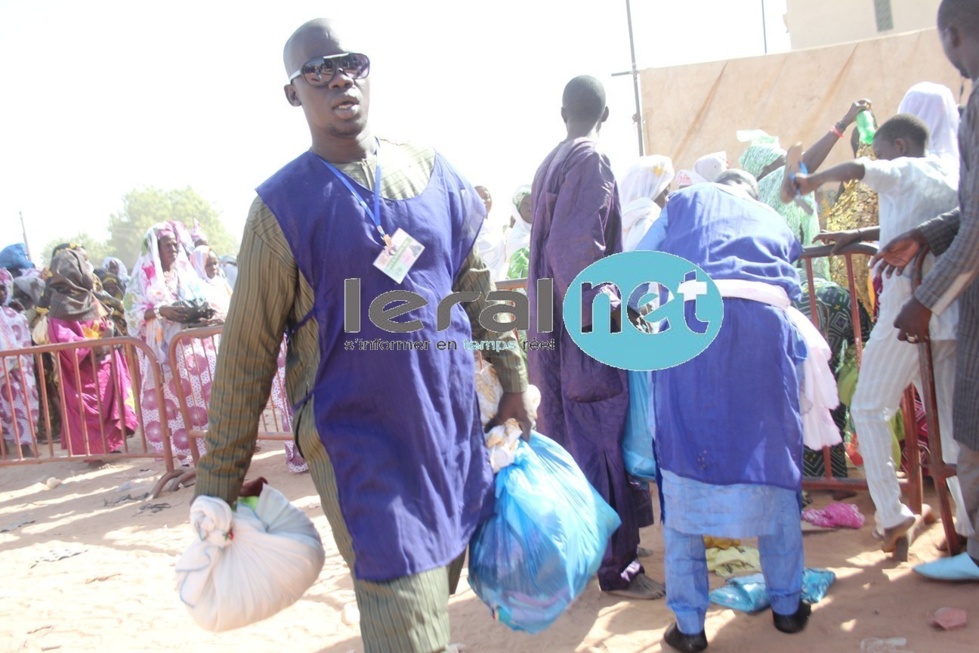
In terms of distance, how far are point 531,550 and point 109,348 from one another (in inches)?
313

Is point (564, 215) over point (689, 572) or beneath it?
over

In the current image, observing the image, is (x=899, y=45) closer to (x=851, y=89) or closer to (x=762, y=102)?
(x=851, y=89)

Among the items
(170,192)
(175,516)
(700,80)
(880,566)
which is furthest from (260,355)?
(170,192)

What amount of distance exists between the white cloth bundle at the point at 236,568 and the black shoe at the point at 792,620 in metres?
1.97

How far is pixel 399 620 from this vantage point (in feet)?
6.43

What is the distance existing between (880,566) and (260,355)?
10.0ft

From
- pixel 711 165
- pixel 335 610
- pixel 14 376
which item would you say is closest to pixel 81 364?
pixel 14 376

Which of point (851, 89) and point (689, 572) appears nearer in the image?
point (689, 572)

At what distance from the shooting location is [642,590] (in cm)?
365

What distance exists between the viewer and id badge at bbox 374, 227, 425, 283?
2.08 meters

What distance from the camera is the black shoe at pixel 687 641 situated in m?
3.06

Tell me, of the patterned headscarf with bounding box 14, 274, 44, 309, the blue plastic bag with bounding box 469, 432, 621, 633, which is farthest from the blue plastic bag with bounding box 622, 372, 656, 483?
the patterned headscarf with bounding box 14, 274, 44, 309

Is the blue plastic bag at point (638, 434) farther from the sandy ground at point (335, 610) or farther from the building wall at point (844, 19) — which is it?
the building wall at point (844, 19)

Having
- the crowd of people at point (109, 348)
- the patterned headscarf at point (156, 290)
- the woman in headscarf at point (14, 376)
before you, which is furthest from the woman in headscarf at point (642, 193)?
the woman in headscarf at point (14, 376)
